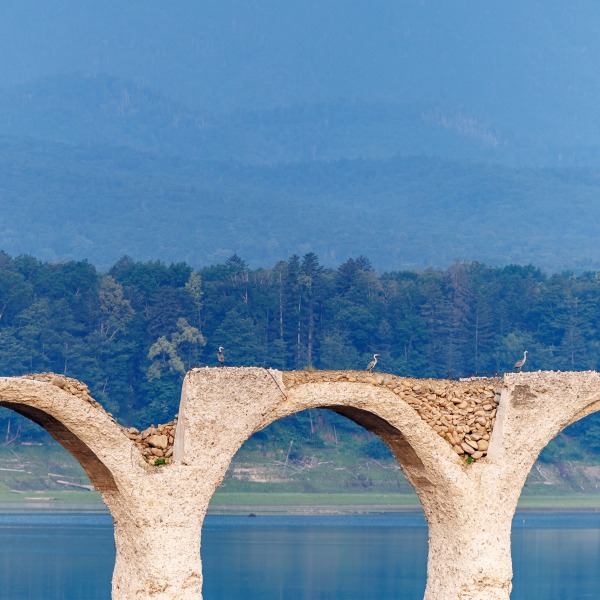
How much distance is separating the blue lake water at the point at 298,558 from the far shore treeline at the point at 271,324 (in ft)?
39.8

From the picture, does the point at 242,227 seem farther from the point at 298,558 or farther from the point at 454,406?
the point at 454,406

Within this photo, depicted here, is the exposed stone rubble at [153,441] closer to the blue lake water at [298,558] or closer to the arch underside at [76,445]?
the arch underside at [76,445]

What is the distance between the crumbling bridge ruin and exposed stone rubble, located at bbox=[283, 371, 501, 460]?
0.06 ft

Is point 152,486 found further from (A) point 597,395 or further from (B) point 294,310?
(B) point 294,310

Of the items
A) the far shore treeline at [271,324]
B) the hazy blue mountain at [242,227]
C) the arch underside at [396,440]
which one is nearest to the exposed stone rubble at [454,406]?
the arch underside at [396,440]

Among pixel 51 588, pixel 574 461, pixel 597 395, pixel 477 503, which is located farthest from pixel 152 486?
pixel 574 461

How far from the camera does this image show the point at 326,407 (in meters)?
22.6

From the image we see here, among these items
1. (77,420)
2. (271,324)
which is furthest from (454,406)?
(271,324)

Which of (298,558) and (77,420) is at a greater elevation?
(77,420)

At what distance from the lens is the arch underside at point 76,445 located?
68.1 ft

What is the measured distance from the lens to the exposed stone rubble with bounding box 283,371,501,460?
2295cm

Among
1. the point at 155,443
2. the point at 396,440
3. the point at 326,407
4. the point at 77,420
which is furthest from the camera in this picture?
the point at 396,440

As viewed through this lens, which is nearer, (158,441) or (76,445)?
(76,445)

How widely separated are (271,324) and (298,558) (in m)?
38.8
